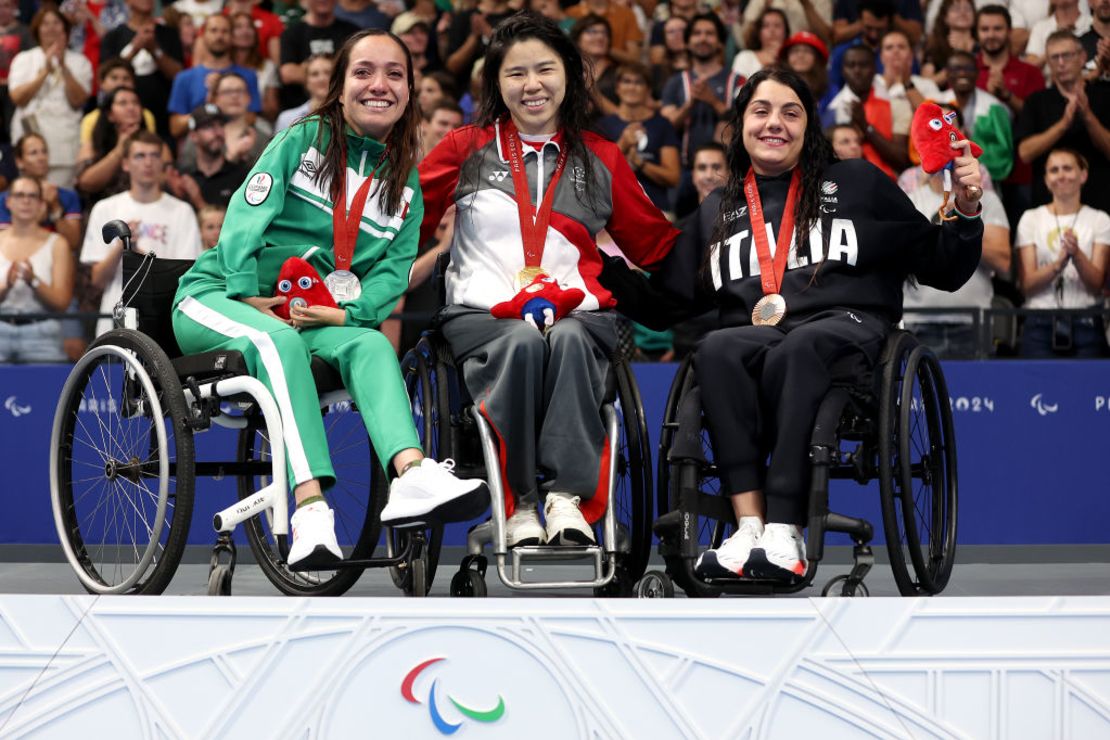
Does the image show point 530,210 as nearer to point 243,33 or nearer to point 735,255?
point 735,255

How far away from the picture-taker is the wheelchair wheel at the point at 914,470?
2.85 metres

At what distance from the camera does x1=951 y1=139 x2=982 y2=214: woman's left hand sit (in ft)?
10.4

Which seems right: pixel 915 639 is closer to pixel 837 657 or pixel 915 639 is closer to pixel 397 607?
pixel 837 657

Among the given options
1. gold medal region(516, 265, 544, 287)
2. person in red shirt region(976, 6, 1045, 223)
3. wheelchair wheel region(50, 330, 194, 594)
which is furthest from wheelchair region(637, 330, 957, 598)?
person in red shirt region(976, 6, 1045, 223)

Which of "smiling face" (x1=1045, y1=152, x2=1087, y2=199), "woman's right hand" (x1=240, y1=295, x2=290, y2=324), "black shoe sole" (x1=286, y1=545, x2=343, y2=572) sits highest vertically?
"smiling face" (x1=1045, y1=152, x2=1087, y2=199)

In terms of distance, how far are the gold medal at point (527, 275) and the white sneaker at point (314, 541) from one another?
732mm

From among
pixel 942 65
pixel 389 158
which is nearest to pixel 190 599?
pixel 389 158

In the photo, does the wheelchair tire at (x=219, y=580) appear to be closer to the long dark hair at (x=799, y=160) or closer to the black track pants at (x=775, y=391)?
the black track pants at (x=775, y=391)

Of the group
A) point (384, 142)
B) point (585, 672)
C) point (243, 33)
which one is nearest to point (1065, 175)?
point (384, 142)

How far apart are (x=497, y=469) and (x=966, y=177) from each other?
120 cm

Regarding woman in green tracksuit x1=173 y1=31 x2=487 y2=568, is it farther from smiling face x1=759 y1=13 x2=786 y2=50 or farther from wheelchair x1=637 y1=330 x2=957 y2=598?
smiling face x1=759 y1=13 x2=786 y2=50

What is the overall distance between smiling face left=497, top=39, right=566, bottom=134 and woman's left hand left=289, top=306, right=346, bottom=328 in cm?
66

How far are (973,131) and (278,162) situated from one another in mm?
3705

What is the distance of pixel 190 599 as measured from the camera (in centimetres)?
243
